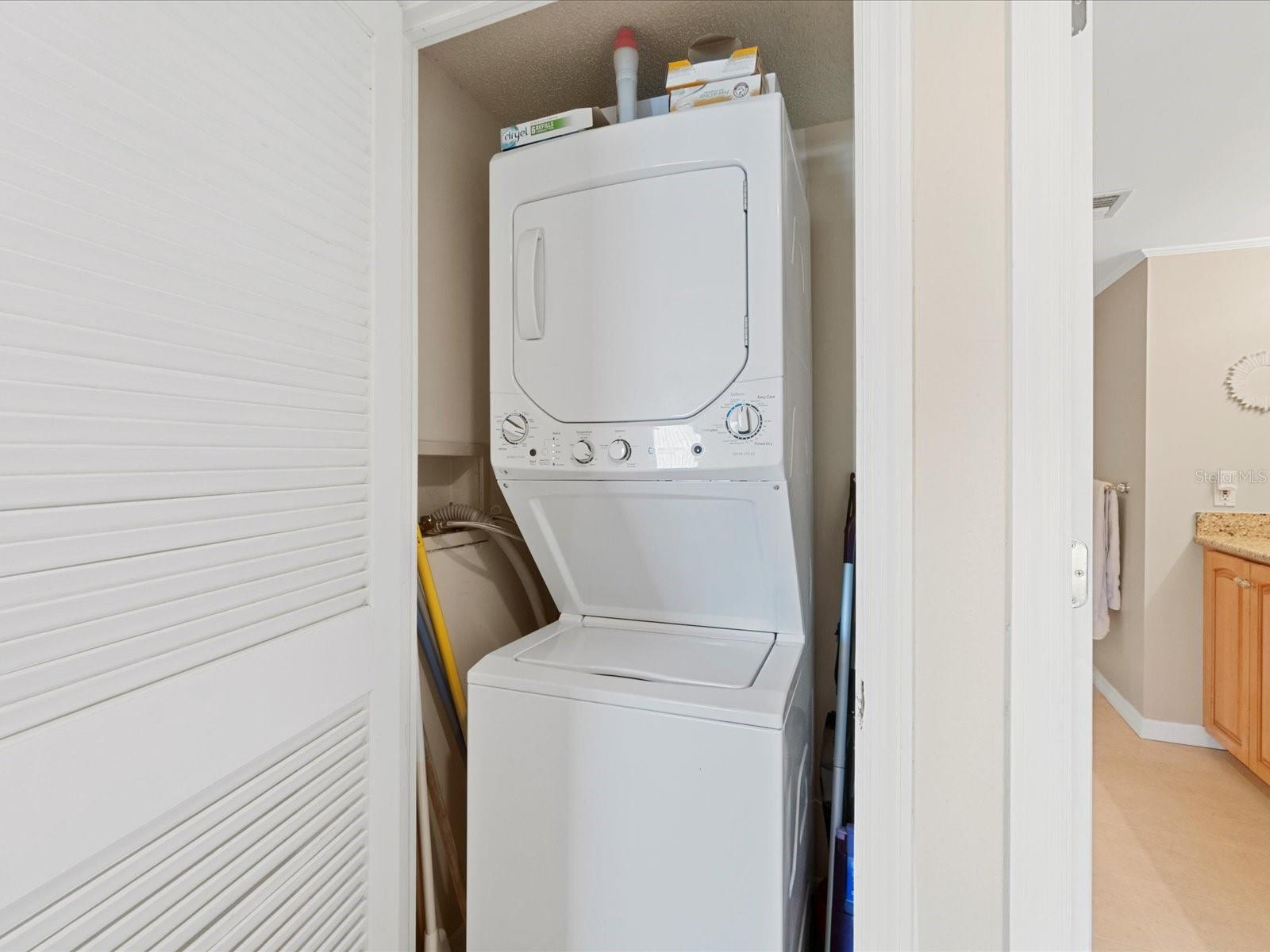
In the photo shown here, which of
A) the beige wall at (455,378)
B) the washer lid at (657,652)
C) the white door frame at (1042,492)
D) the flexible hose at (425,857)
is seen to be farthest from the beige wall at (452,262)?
the white door frame at (1042,492)

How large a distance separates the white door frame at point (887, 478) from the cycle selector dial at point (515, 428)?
0.84 meters

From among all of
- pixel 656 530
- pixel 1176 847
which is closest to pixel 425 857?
pixel 656 530

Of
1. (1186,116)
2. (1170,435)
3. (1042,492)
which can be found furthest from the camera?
(1170,435)

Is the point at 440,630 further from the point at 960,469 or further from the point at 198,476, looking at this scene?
the point at 960,469

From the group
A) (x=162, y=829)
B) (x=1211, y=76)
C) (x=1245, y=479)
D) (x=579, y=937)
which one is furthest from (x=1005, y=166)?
(x=579, y=937)

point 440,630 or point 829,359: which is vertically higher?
point 829,359

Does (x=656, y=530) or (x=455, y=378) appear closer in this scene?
(x=656, y=530)

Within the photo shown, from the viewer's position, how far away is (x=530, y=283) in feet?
4.73

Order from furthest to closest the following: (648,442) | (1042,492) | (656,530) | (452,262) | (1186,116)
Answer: (452,262) < (656,530) < (648,442) < (1186,116) < (1042,492)

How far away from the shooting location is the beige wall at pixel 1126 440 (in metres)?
1.24

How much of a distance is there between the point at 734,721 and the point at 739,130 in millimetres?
1188

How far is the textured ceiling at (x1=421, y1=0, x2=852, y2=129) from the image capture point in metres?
1.40

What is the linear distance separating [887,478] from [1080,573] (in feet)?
0.95

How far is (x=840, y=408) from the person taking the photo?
1.95m
